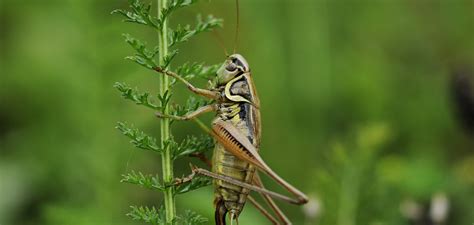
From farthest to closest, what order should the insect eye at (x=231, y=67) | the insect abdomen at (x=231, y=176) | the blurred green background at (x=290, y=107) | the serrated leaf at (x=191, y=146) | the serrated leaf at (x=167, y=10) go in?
1. the blurred green background at (x=290, y=107)
2. the insect eye at (x=231, y=67)
3. the insect abdomen at (x=231, y=176)
4. the serrated leaf at (x=191, y=146)
5. the serrated leaf at (x=167, y=10)

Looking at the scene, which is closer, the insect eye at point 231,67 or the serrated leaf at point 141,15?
the serrated leaf at point 141,15

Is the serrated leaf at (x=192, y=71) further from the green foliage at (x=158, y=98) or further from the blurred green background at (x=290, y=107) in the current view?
the blurred green background at (x=290, y=107)

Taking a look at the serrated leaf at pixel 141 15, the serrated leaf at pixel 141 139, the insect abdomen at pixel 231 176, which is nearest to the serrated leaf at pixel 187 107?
the serrated leaf at pixel 141 139

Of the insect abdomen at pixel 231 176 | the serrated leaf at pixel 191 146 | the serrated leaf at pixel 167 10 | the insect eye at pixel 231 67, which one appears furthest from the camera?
the insect eye at pixel 231 67

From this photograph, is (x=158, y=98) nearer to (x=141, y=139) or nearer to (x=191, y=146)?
(x=141, y=139)

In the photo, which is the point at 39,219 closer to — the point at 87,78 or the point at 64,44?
the point at 87,78

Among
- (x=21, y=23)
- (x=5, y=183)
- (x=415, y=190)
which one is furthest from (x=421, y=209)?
(x=21, y=23)

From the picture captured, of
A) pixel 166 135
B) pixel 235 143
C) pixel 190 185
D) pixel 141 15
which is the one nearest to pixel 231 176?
pixel 235 143
